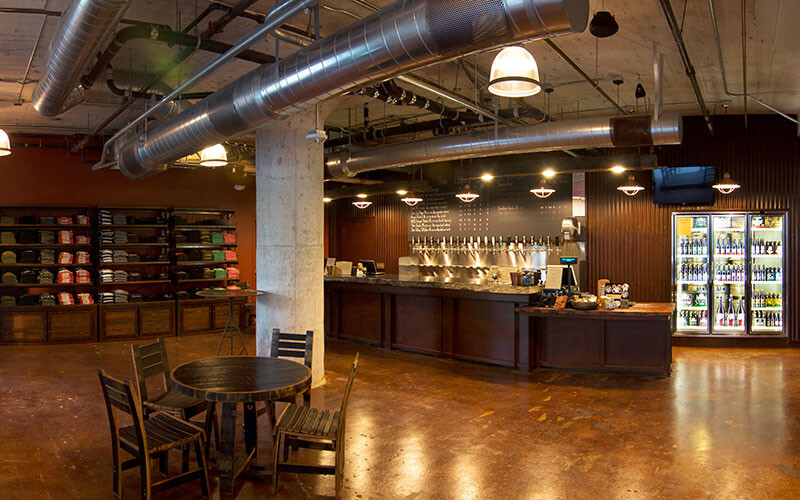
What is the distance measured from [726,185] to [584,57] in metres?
3.43

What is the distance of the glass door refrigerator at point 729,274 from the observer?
30.0 ft

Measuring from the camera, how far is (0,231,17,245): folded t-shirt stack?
927 centimetres

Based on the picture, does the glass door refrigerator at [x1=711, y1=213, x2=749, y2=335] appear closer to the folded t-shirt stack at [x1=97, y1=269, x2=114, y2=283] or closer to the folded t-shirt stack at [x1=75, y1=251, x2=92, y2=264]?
the folded t-shirt stack at [x1=97, y1=269, x2=114, y2=283]

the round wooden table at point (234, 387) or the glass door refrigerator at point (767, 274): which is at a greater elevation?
the glass door refrigerator at point (767, 274)

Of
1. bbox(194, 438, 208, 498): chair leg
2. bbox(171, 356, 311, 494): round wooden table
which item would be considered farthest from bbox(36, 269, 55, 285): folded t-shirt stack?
bbox(194, 438, 208, 498): chair leg

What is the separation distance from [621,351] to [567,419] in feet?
6.77

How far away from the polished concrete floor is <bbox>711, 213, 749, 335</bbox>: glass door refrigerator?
5.56 ft

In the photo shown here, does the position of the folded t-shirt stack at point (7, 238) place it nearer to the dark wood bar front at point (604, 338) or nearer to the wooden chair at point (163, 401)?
the wooden chair at point (163, 401)

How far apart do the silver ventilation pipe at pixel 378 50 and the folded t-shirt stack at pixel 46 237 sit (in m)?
5.75

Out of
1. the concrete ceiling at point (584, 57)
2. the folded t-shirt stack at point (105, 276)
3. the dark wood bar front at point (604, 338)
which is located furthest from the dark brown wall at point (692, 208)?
the folded t-shirt stack at point (105, 276)

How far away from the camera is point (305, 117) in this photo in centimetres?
647

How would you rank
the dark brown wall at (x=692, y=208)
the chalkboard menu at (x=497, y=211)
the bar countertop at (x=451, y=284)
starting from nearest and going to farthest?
the bar countertop at (x=451, y=284)
the dark brown wall at (x=692, y=208)
the chalkboard menu at (x=497, y=211)

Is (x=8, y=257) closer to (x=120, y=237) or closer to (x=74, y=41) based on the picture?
(x=120, y=237)

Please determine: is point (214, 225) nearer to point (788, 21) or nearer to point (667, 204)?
point (667, 204)
